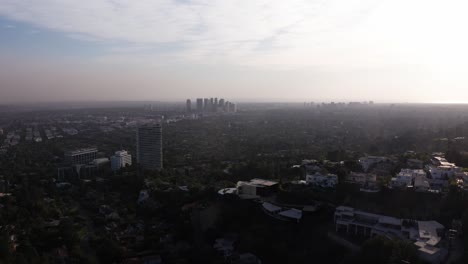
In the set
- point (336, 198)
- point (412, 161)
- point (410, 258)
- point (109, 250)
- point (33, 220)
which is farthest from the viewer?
point (412, 161)

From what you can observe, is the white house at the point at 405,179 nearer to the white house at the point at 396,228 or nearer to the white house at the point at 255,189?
the white house at the point at 396,228

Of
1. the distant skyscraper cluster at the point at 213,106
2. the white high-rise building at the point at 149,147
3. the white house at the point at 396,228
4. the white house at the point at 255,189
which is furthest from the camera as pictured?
the distant skyscraper cluster at the point at 213,106

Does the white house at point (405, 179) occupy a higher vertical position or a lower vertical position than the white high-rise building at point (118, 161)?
higher

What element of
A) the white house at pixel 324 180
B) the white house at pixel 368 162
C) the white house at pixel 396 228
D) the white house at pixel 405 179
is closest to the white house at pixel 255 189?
the white house at pixel 324 180

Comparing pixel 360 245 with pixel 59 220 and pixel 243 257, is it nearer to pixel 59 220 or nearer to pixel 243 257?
→ pixel 243 257

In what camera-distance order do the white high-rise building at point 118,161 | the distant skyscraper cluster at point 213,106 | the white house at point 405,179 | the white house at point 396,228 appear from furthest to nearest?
the distant skyscraper cluster at point 213,106
the white high-rise building at point 118,161
the white house at point 405,179
the white house at point 396,228

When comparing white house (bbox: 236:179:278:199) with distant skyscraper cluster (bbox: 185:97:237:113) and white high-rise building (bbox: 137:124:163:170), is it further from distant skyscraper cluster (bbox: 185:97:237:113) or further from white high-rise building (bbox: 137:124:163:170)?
distant skyscraper cluster (bbox: 185:97:237:113)

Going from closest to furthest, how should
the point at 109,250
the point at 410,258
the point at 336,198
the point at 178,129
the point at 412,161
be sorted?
the point at 410,258
the point at 109,250
the point at 336,198
the point at 412,161
the point at 178,129

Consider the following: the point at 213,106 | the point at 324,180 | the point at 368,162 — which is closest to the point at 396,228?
the point at 324,180

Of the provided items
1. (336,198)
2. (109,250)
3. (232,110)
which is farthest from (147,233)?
(232,110)
